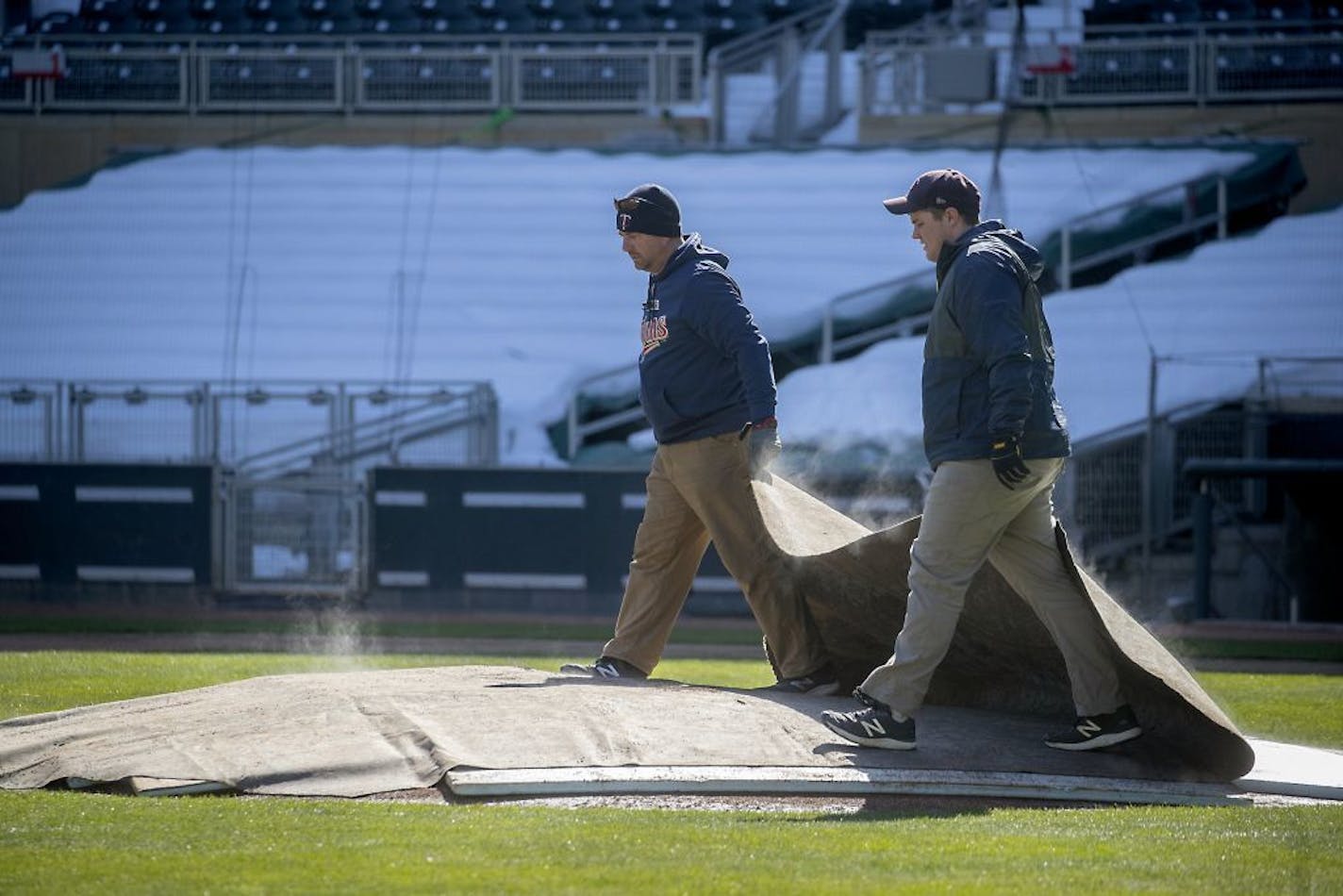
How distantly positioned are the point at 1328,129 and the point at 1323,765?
19434 millimetres

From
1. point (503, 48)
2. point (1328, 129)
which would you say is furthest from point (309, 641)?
point (1328, 129)

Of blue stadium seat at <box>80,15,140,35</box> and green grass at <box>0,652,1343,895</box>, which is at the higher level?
blue stadium seat at <box>80,15,140,35</box>

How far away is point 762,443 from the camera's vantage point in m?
8.02

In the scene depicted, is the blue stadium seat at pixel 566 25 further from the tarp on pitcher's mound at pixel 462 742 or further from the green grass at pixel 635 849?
the green grass at pixel 635 849

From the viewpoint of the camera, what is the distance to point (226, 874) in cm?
486

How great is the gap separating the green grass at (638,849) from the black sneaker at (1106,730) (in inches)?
25.3

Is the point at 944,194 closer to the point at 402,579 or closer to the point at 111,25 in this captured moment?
the point at 402,579

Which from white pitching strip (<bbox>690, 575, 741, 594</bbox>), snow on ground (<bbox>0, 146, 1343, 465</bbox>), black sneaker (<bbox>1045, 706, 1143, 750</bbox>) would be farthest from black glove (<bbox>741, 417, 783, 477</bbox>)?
snow on ground (<bbox>0, 146, 1343, 465</bbox>)

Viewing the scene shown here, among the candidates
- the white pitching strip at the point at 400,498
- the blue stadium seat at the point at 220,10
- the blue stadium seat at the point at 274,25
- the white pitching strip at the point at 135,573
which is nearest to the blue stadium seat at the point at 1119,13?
the blue stadium seat at the point at 274,25

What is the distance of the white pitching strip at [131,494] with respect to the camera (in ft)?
57.4

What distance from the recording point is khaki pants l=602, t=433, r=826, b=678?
7.79m

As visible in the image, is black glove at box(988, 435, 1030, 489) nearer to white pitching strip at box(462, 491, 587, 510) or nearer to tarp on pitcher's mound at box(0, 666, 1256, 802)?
tarp on pitcher's mound at box(0, 666, 1256, 802)

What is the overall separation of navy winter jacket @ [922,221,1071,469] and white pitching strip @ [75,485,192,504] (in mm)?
11999

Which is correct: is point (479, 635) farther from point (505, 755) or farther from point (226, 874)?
point (226, 874)
